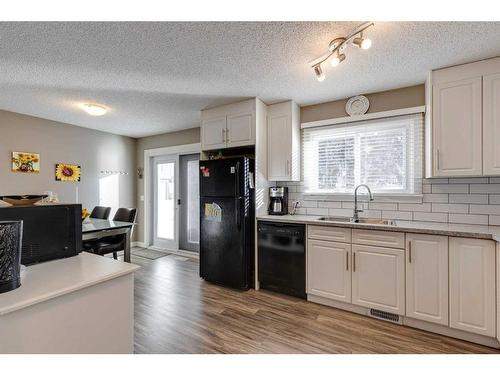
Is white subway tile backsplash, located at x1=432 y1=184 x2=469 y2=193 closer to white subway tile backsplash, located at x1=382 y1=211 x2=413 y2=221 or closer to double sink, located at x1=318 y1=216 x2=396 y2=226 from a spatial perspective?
white subway tile backsplash, located at x1=382 y1=211 x2=413 y2=221

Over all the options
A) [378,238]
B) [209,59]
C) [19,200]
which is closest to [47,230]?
[19,200]

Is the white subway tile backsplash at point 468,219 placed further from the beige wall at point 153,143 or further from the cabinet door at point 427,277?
the beige wall at point 153,143

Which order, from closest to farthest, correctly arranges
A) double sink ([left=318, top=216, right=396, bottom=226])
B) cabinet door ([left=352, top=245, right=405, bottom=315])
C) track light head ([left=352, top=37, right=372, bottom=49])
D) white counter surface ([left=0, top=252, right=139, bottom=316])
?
white counter surface ([left=0, top=252, right=139, bottom=316]), track light head ([left=352, top=37, right=372, bottom=49]), cabinet door ([left=352, top=245, right=405, bottom=315]), double sink ([left=318, top=216, right=396, bottom=226])

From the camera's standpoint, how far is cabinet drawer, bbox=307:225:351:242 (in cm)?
249

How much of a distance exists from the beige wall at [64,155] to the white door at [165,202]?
0.57m

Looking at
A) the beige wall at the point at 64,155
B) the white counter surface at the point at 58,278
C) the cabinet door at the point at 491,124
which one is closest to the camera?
the white counter surface at the point at 58,278

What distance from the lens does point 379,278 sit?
2328 mm

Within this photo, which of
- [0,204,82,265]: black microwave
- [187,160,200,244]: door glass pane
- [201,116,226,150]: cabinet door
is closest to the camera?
[0,204,82,265]: black microwave

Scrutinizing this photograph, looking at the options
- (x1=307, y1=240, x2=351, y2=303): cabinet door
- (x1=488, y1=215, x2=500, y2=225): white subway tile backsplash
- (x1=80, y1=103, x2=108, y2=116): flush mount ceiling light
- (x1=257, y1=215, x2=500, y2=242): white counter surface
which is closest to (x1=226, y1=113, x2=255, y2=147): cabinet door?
(x1=257, y1=215, x2=500, y2=242): white counter surface

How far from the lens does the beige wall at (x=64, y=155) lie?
138 inches

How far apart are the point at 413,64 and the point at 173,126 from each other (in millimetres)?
3601

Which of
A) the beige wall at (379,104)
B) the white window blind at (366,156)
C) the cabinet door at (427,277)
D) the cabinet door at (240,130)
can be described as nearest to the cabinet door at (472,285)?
the cabinet door at (427,277)

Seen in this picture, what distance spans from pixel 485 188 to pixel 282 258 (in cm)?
208

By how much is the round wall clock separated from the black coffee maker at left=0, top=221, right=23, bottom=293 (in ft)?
10.2
